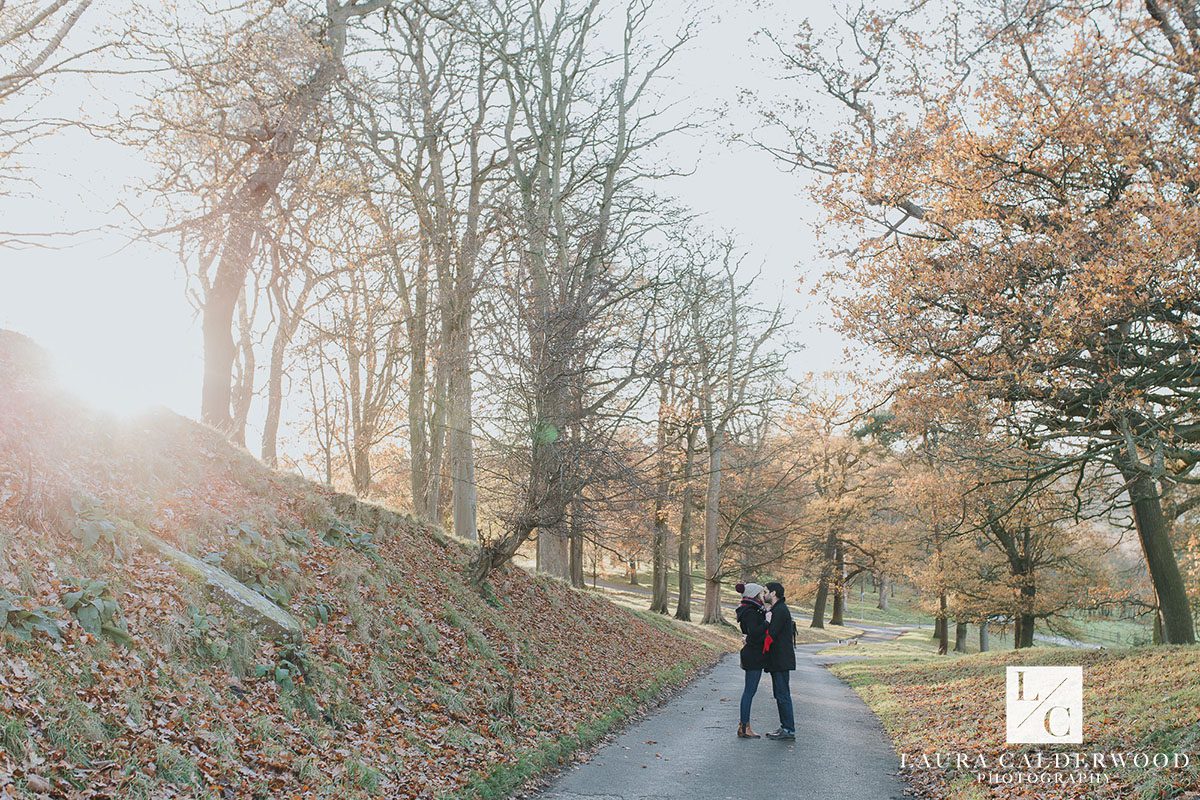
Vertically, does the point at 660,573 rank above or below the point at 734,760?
below

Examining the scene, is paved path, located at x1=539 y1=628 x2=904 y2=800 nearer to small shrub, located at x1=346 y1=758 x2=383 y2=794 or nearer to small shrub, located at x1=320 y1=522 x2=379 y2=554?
small shrub, located at x1=346 y1=758 x2=383 y2=794

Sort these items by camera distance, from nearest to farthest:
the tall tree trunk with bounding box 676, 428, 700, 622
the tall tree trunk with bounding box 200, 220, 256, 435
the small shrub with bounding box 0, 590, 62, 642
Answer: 1. the small shrub with bounding box 0, 590, 62, 642
2. the tall tree trunk with bounding box 200, 220, 256, 435
3. the tall tree trunk with bounding box 676, 428, 700, 622

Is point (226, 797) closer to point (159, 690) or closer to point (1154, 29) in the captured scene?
point (159, 690)

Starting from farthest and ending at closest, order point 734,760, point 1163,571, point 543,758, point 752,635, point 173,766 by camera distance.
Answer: point 1163,571 → point 752,635 → point 734,760 → point 543,758 → point 173,766

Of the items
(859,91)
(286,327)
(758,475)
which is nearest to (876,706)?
(859,91)

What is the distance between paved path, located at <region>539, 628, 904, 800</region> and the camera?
858 cm

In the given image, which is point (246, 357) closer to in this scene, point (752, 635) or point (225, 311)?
point (225, 311)

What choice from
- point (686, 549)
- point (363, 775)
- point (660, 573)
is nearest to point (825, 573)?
point (686, 549)

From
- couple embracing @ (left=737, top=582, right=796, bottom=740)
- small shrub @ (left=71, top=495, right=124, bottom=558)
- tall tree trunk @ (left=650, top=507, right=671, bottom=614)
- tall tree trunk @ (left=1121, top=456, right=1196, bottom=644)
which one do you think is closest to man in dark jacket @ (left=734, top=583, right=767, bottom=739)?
couple embracing @ (left=737, top=582, right=796, bottom=740)

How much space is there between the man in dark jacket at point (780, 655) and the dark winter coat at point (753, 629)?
0.10m

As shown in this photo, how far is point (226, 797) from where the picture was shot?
5.98 meters

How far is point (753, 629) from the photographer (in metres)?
11.8

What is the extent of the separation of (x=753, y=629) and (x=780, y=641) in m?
0.41

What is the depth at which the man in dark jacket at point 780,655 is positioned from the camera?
11.5 meters
